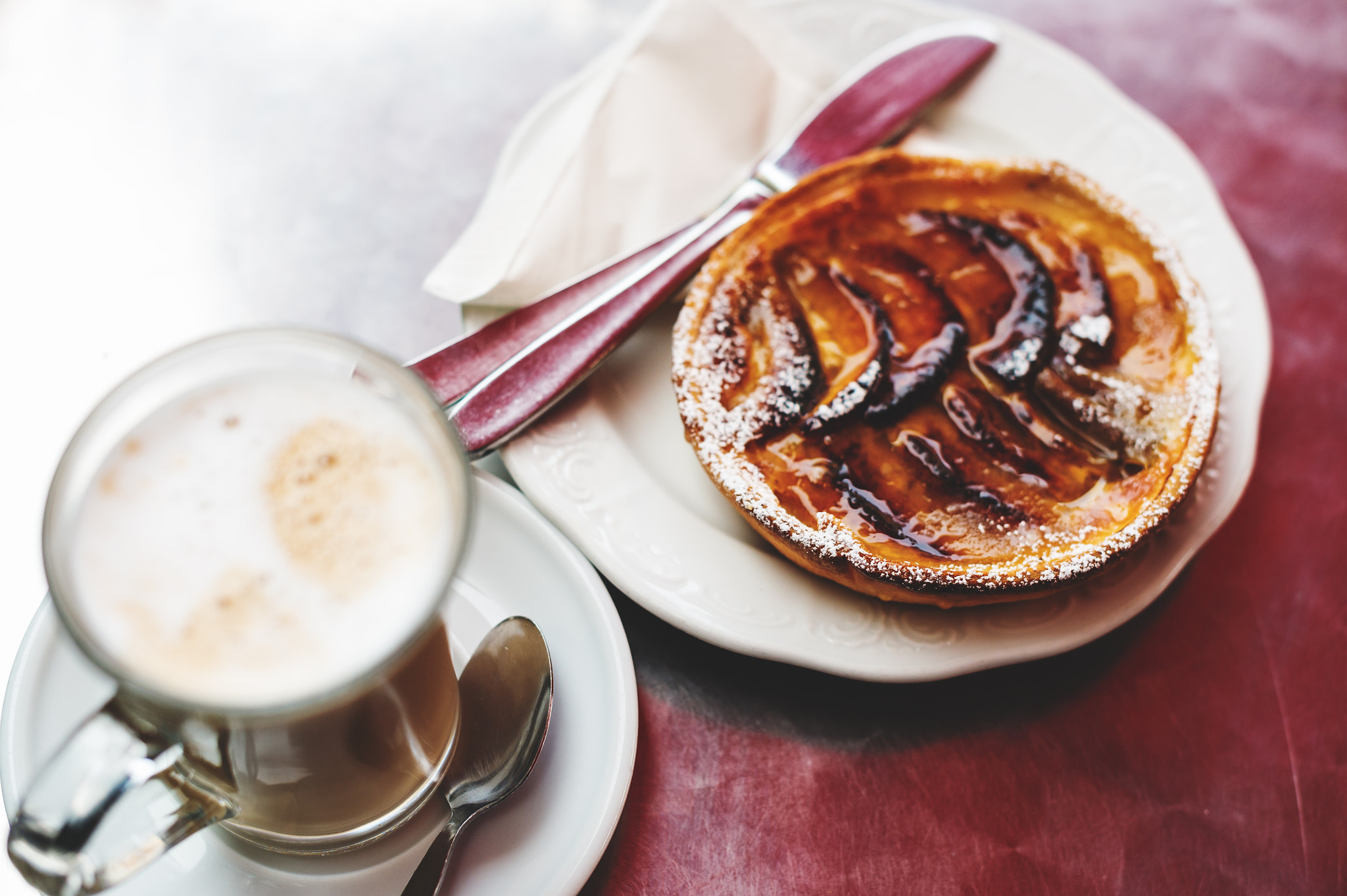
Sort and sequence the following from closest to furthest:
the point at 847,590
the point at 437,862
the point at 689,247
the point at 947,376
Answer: the point at 437,862 → the point at 847,590 → the point at 947,376 → the point at 689,247

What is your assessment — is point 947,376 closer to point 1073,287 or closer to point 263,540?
point 1073,287

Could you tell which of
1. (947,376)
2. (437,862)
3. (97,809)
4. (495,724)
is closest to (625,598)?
(495,724)

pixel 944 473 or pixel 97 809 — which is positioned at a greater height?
pixel 97 809

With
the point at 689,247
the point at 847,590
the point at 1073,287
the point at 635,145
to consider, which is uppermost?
the point at 635,145

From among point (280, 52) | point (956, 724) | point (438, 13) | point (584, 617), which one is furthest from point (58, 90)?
point (956, 724)

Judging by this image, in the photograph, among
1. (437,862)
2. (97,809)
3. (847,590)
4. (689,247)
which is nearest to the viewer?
(97,809)

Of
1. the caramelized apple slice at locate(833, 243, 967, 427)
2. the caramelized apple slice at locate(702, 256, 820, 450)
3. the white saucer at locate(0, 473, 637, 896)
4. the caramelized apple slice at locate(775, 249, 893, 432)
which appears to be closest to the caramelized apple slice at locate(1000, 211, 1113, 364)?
the caramelized apple slice at locate(833, 243, 967, 427)

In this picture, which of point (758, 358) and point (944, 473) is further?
point (758, 358)
